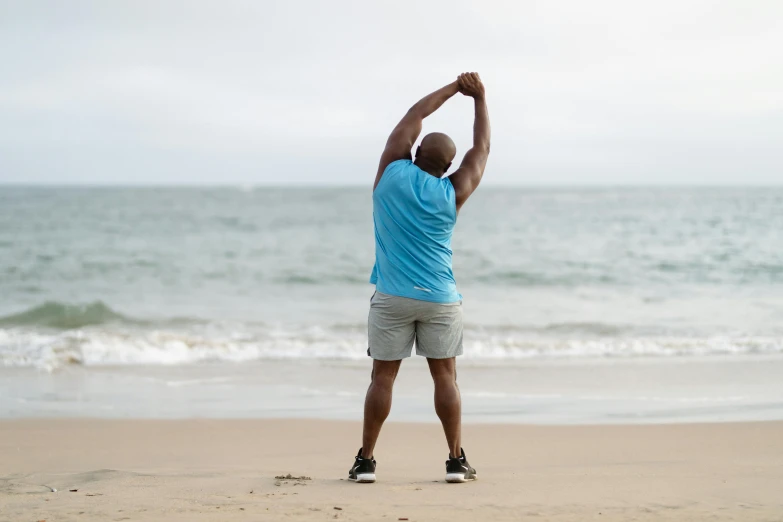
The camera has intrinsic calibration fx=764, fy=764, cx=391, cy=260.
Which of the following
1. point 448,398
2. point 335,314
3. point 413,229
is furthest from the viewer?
point 335,314

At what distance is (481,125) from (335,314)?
30.1ft

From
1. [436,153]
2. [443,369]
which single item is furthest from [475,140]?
[443,369]

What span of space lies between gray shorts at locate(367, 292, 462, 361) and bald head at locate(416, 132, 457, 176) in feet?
2.14

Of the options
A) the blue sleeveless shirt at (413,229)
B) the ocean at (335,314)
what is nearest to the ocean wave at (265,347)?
the ocean at (335,314)

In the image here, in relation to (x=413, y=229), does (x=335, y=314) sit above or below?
below

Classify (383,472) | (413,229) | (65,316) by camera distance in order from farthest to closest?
1. (65,316)
2. (383,472)
3. (413,229)

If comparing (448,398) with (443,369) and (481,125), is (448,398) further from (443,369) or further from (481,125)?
(481,125)

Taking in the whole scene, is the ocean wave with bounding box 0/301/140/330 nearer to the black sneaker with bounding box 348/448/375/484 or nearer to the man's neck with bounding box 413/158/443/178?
the black sneaker with bounding box 348/448/375/484

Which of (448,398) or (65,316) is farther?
(65,316)

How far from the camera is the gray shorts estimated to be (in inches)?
142

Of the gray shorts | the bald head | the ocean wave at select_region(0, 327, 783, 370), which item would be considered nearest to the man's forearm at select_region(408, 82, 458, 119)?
the bald head

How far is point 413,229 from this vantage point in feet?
11.7

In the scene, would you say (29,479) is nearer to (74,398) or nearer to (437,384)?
(437,384)

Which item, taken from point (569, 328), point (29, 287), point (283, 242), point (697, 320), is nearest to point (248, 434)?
point (569, 328)
